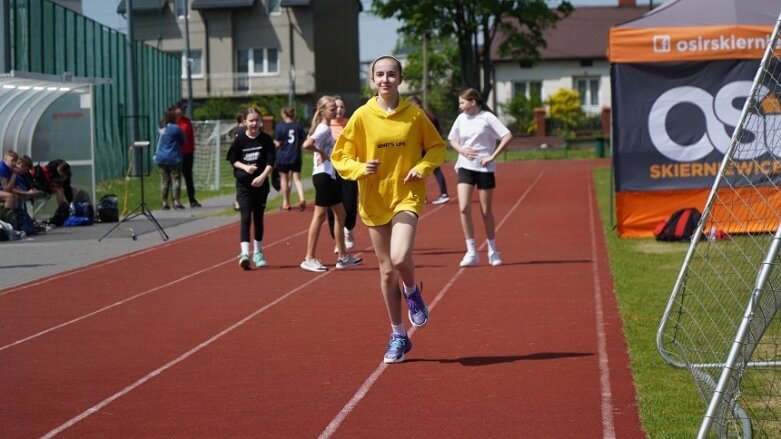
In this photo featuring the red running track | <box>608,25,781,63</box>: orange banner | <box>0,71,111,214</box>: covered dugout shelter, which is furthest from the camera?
<box>0,71,111,214</box>: covered dugout shelter

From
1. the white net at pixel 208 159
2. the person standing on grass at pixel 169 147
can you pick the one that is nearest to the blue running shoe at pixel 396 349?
the person standing on grass at pixel 169 147

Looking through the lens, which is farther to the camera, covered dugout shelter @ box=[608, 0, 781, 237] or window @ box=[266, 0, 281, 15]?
window @ box=[266, 0, 281, 15]

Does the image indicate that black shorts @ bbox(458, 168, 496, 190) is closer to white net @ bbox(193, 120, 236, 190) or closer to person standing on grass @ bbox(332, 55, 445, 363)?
person standing on grass @ bbox(332, 55, 445, 363)

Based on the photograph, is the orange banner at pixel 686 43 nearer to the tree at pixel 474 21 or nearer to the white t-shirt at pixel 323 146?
the white t-shirt at pixel 323 146

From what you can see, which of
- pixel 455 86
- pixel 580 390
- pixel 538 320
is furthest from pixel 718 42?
pixel 455 86

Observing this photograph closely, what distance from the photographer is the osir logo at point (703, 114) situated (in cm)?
1697

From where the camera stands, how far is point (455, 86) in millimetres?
80125

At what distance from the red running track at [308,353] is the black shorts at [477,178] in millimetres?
968

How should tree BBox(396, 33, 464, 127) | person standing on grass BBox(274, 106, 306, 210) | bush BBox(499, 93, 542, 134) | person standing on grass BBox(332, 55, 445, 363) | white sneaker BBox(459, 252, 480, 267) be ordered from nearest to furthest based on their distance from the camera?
1. person standing on grass BBox(332, 55, 445, 363)
2. white sneaker BBox(459, 252, 480, 267)
3. person standing on grass BBox(274, 106, 306, 210)
4. bush BBox(499, 93, 542, 134)
5. tree BBox(396, 33, 464, 127)

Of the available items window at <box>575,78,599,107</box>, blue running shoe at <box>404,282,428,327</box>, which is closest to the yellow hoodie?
blue running shoe at <box>404,282,428,327</box>

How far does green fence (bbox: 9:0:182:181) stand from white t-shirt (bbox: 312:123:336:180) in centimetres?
1404

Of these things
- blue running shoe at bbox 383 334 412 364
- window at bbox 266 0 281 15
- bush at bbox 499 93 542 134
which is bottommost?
blue running shoe at bbox 383 334 412 364

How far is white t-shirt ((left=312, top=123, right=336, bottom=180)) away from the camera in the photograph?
→ 46.7 feet

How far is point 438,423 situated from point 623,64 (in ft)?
36.4
